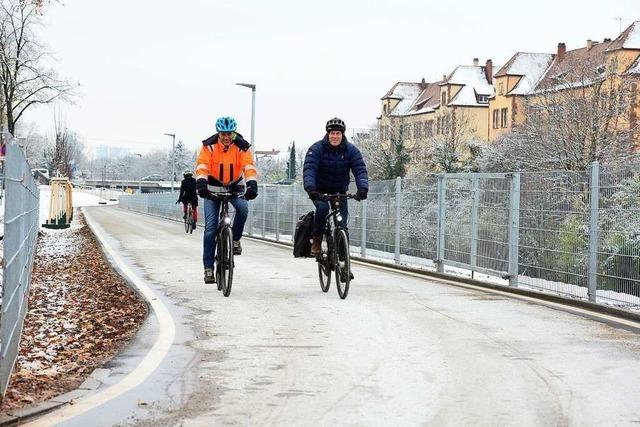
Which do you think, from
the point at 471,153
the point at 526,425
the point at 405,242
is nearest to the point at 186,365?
the point at 526,425

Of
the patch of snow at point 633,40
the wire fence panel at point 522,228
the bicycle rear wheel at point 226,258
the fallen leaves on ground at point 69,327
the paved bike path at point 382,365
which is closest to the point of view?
the paved bike path at point 382,365

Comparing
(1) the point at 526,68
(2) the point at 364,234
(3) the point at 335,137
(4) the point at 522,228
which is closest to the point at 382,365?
(3) the point at 335,137

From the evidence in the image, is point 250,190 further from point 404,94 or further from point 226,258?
point 404,94

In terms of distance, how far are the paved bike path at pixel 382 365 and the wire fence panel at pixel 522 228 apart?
0.84 m

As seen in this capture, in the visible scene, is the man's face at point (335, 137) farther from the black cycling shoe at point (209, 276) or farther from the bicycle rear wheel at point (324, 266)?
the black cycling shoe at point (209, 276)

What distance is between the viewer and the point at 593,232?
10.1 m

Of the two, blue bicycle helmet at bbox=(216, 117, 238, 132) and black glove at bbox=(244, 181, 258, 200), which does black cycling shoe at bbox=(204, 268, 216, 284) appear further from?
blue bicycle helmet at bbox=(216, 117, 238, 132)

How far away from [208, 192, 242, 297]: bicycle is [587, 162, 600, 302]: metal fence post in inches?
153

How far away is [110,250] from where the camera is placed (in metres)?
19.8

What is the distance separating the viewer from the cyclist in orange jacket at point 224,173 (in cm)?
1038

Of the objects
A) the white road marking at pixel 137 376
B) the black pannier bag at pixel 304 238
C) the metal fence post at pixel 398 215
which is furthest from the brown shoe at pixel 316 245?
the metal fence post at pixel 398 215

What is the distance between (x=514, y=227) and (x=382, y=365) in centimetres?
632

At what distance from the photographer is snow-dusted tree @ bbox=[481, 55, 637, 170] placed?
49250 millimetres

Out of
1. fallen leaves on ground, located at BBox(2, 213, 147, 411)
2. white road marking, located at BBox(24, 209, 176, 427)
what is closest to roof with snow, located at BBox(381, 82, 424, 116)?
fallen leaves on ground, located at BBox(2, 213, 147, 411)
